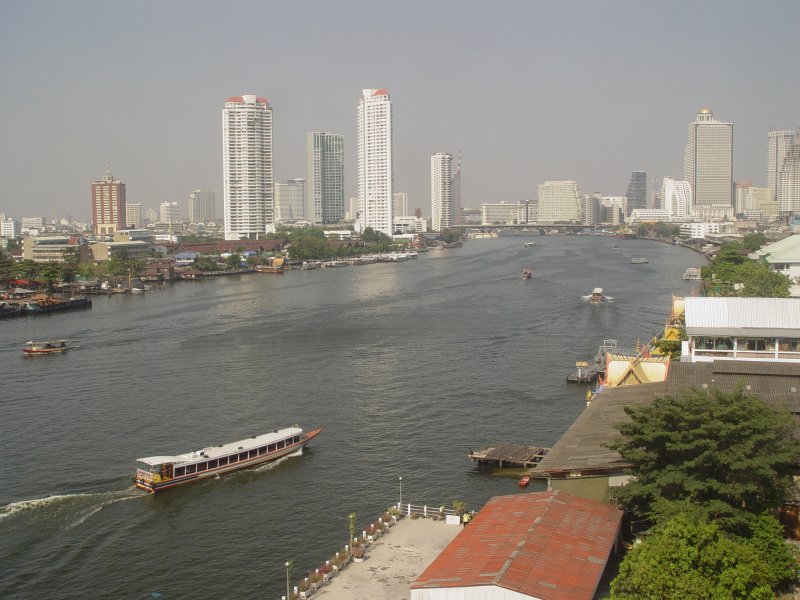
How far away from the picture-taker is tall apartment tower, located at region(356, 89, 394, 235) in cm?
5700

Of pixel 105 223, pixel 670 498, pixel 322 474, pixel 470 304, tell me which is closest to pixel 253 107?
pixel 105 223

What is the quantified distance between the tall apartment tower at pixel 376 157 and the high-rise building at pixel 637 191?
62.0 metres

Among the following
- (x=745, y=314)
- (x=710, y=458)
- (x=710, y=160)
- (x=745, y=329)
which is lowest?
(x=710, y=458)

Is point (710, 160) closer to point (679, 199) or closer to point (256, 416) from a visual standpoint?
point (679, 199)

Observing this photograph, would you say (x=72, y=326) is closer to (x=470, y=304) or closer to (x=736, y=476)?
(x=470, y=304)

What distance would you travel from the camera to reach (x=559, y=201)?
312 ft

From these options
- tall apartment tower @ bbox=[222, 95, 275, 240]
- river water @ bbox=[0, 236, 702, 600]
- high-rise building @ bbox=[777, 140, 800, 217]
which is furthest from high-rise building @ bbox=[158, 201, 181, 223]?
river water @ bbox=[0, 236, 702, 600]

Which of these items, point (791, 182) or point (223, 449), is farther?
point (791, 182)

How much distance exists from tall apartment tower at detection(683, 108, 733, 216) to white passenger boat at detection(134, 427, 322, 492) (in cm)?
8201

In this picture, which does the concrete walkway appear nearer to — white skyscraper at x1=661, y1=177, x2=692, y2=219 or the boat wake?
the boat wake

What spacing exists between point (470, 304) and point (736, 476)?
57.7 ft

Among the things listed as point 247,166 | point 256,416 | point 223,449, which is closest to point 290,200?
point 247,166

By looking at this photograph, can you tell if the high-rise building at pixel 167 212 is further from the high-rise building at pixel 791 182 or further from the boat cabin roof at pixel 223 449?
the boat cabin roof at pixel 223 449

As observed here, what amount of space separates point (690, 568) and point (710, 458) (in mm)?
1169
